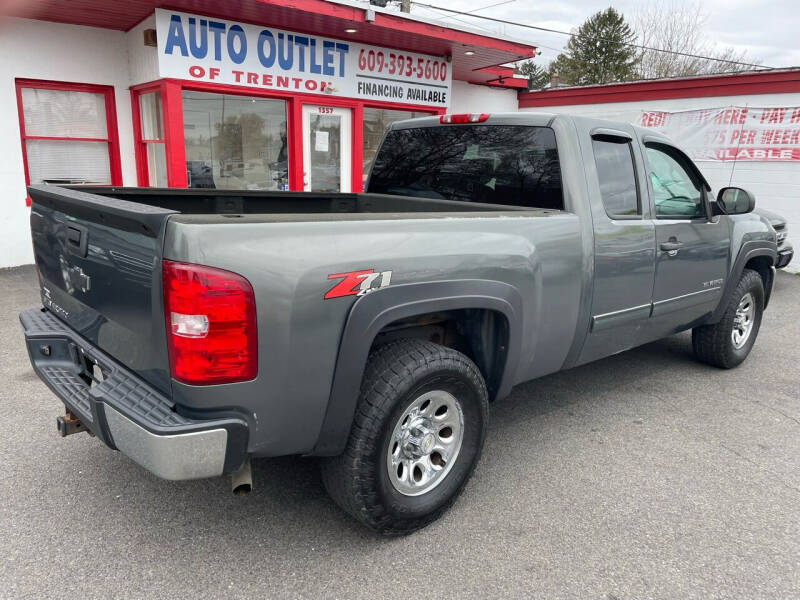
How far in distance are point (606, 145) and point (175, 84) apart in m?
6.29

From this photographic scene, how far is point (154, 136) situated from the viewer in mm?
8656

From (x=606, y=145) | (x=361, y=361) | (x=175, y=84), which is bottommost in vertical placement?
(x=361, y=361)

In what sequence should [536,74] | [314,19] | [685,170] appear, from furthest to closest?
[536,74], [314,19], [685,170]

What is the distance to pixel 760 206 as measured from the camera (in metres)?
10.8

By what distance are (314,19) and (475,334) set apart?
6.88m

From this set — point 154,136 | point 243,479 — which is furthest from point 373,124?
point 243,479

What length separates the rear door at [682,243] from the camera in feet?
13.0

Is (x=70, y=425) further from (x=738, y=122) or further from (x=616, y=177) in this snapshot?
(x=738, y=122)

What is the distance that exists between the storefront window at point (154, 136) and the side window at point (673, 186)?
6.62 meters

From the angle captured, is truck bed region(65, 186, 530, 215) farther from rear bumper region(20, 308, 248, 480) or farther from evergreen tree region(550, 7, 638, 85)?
evergreen tree region(550, 7, 638, 85)

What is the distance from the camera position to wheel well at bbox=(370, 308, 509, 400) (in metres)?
2.94

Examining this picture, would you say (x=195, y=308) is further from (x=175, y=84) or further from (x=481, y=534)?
(x=175, y=84)

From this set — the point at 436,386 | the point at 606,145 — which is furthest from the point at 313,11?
the point at 436,386

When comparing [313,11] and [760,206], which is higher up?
[313,11]
